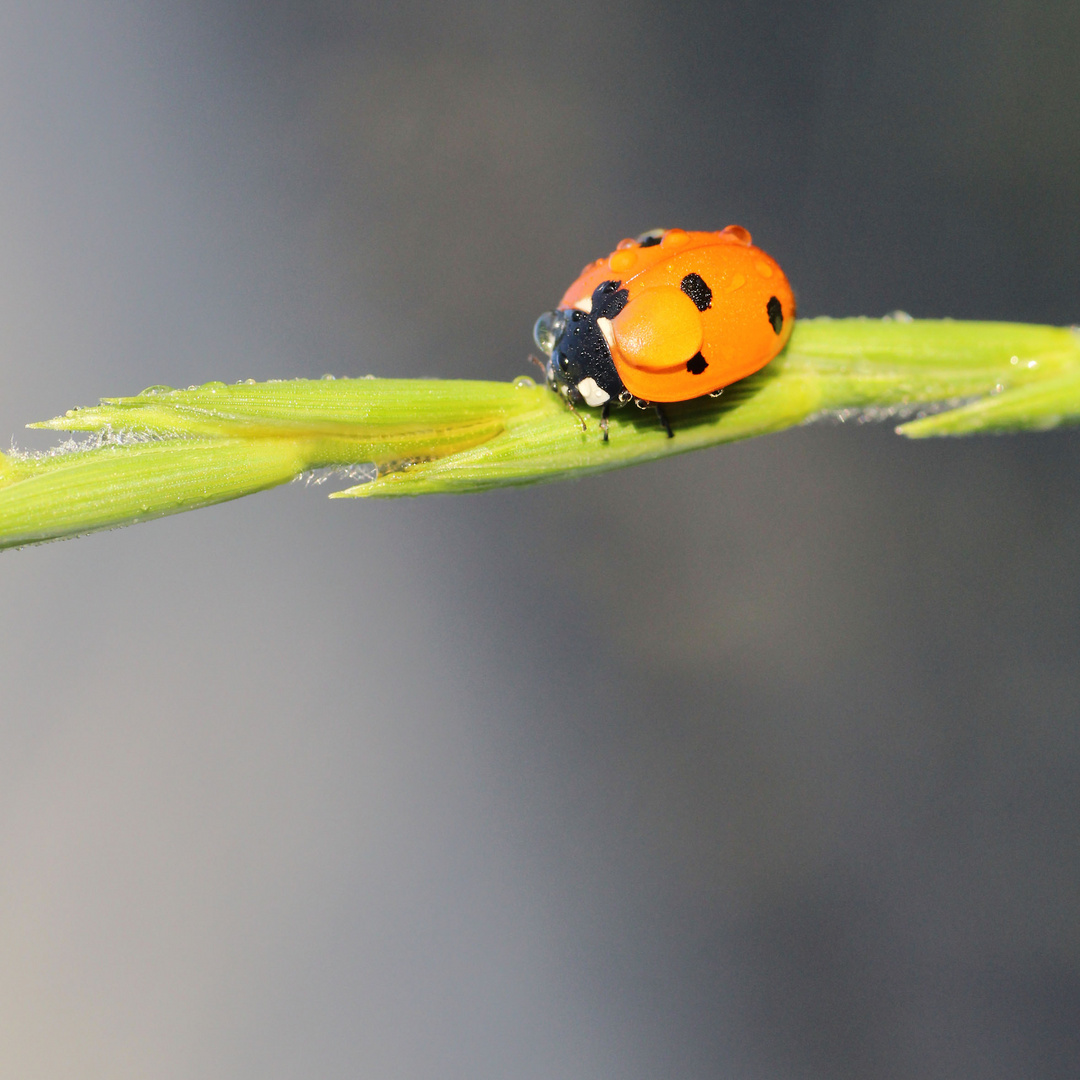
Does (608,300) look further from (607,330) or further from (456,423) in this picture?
(456,423)

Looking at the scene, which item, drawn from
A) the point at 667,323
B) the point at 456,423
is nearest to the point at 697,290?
the point at 667,323

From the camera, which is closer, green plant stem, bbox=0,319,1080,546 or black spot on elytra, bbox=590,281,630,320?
green plant stem, bbox=0,319,1080,546

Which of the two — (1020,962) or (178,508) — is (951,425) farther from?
(1020,962)

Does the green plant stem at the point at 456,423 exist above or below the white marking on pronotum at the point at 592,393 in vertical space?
below

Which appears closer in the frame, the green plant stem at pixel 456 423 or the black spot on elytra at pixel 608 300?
the green plant stem at pixel 456 423

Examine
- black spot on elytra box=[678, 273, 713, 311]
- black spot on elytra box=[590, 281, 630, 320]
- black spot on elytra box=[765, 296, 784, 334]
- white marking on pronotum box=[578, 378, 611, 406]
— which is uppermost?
black spot on elytra box=[590, 281, 630, 320]

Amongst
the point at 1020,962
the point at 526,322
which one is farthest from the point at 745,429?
the point at 1020,962

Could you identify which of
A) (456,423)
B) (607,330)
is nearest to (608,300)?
(607,330)
